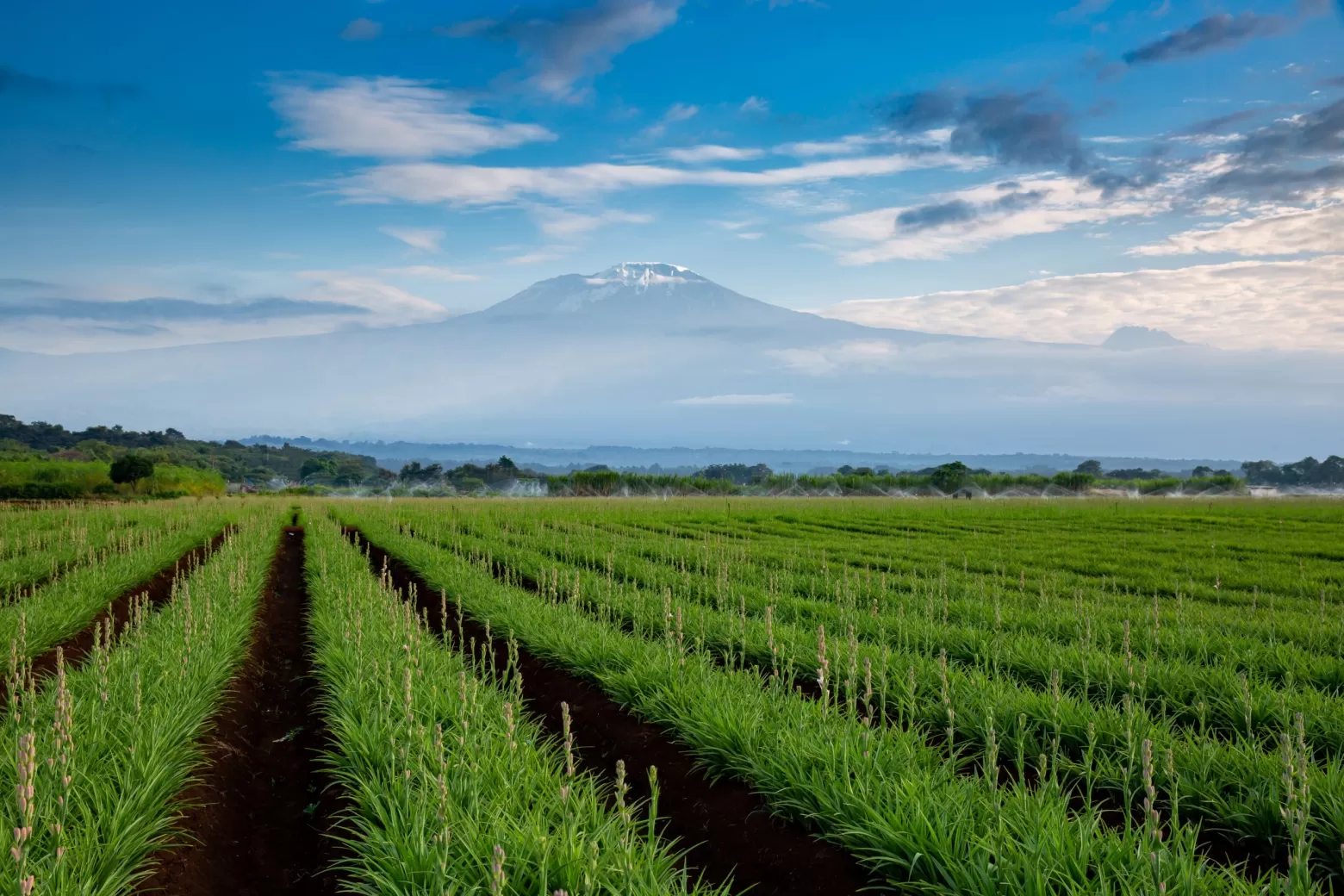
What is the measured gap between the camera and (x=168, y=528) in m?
26.7

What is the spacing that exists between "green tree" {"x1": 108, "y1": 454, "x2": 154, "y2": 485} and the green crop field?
64576 mm

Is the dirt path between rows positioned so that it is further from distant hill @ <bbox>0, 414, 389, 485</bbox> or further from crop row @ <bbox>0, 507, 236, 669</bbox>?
distant hill @ <bbox>0, 414, 389, 485</bbox>

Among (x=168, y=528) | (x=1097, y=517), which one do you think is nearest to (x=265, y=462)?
(x=168, y=528)

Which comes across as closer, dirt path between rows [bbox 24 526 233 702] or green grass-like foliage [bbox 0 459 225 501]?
dirt path between rows [bbox 24 526 233 702]

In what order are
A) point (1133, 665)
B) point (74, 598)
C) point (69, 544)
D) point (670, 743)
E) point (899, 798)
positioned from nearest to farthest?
point (899, 798) < point (670, 743) < point (1133, 665) < point (74, 598) < point (69, 544)

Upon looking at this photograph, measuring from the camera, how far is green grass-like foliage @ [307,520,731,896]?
445 cm

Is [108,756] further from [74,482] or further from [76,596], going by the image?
[74,482]

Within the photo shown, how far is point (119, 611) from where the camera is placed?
14859 millimetres

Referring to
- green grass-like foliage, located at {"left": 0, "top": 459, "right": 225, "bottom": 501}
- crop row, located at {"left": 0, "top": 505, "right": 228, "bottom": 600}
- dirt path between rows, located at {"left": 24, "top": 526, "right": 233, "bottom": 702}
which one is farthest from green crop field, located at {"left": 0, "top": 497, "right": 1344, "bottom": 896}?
green grass-like foliage, located at {"left": 0, "top": 459, "right": 225, "bottom": 501}

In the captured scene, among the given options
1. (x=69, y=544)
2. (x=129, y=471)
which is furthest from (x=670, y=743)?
(x=129, y=471)

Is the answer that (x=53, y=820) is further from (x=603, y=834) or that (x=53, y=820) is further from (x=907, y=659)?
(x=907, y=659)

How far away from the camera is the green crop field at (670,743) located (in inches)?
185

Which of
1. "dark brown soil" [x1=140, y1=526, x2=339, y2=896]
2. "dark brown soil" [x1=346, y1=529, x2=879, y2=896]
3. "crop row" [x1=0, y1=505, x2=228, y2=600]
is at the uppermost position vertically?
"crop row" [x1=0, y1=505, x2=228, y2=600]

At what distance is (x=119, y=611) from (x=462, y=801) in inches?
499
